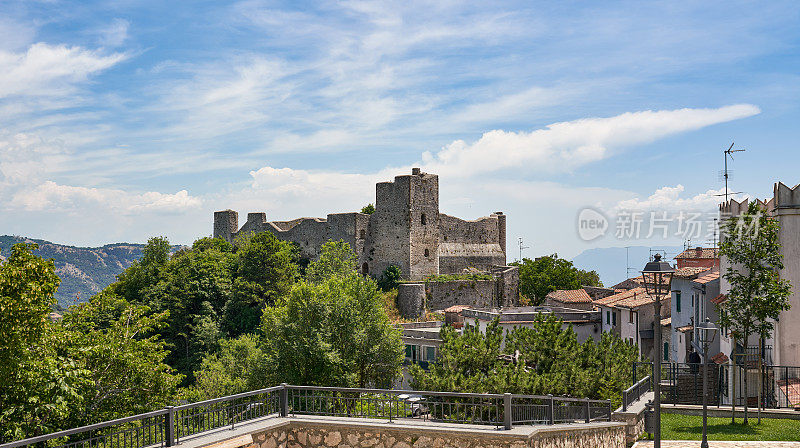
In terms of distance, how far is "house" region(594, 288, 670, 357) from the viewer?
37781 mm

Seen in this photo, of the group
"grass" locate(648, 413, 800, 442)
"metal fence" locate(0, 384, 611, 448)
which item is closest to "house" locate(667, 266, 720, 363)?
"grass" locate(648, 413, 800, 442)

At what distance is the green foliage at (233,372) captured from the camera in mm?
32250

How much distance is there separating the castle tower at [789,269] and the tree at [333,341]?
17543 millimetres

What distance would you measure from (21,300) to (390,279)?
4689 cm

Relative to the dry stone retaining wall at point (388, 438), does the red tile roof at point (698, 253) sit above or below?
above

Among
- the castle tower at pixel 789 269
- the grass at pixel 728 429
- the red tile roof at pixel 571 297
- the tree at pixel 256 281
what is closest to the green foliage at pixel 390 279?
the tree at pixel 256 281

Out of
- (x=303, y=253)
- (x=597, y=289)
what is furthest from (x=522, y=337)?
(x=597, y=289)

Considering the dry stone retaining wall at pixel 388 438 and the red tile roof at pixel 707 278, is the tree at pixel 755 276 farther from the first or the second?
the red tile roof at pixel 707 278

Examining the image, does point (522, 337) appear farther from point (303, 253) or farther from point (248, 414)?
point (303, 253)

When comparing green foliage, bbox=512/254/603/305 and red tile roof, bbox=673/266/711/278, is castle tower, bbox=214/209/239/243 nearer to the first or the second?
green foliage, bbox=512/254/603/305

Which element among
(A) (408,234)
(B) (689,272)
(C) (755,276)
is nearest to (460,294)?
(A) (408,234)

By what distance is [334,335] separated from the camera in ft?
105

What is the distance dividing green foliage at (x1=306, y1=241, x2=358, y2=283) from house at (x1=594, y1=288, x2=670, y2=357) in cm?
1860

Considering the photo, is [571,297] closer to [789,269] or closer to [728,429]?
[789,269]
